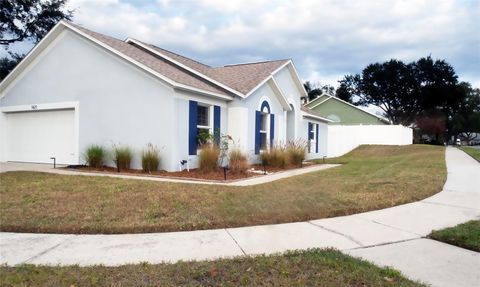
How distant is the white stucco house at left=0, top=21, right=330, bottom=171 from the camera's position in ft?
40.8

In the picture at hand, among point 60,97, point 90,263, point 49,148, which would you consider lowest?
point 90,263

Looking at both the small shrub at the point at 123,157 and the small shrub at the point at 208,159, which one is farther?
the small shrub at the point at 123,157

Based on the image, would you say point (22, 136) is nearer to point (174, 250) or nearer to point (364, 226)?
point (174, 250)

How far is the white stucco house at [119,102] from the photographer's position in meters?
12.4

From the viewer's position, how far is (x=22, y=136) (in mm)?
15758

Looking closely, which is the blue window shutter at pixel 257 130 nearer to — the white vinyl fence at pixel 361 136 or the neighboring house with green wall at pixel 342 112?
the white vinyl fence at pixel 361 136

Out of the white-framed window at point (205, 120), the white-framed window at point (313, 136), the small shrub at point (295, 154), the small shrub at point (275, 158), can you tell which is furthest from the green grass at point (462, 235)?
the white-framed window at point (313, 136)

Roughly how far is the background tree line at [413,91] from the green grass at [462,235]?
46765 mm

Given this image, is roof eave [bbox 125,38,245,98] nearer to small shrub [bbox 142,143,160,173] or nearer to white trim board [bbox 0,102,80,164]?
small shrub [bbox 142,143,160,173]

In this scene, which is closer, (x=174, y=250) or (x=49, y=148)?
(x=174, y=250)

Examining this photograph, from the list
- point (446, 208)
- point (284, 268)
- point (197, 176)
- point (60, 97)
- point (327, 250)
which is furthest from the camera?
point (60, 97)

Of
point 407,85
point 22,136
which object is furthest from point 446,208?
point 407,85

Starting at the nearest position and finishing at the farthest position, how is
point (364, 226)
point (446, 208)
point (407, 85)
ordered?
point (364, 226) → point (446, 208) → point (407, 85)

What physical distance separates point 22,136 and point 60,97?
2930 mm
